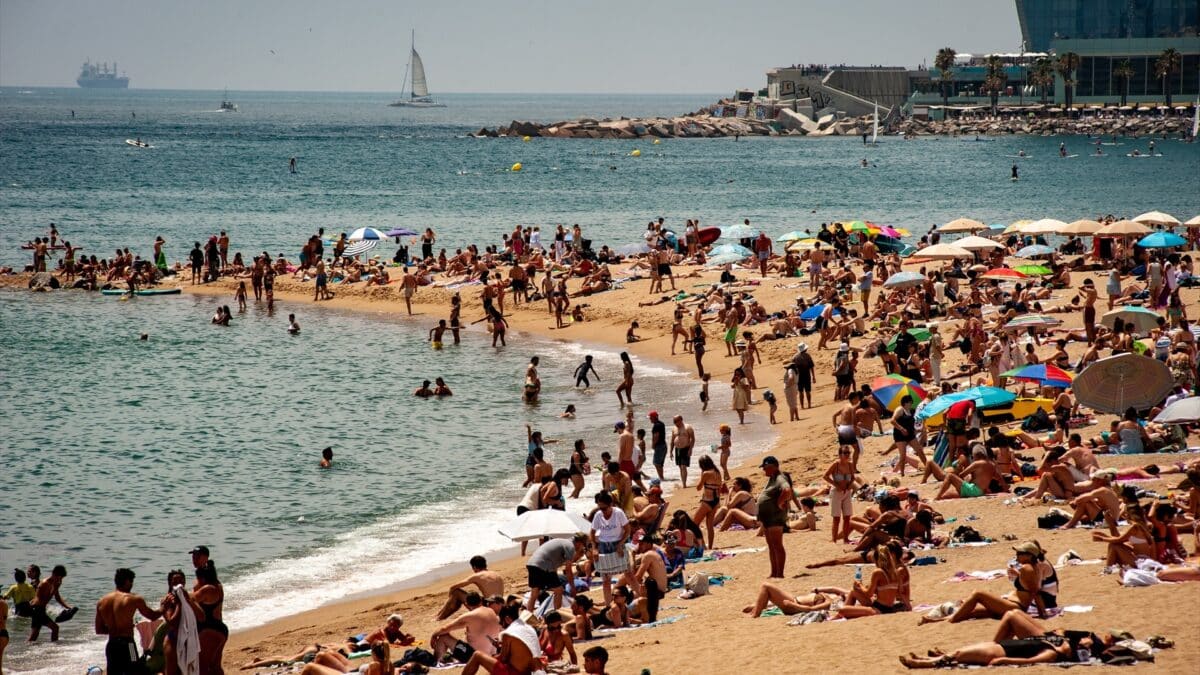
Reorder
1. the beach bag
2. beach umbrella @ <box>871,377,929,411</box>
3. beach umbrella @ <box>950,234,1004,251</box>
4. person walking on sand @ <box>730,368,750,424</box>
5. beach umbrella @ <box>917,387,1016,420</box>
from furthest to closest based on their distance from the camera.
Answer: beach umbrella @ <box>950,234,1004,251</box>, person walking on sand @ <box>730,368,750,424</box>, beach umbrella @ <box>871,377,929,411</box>, beach umbrella @ <box>917,387,1016,420</box>, the beach bag

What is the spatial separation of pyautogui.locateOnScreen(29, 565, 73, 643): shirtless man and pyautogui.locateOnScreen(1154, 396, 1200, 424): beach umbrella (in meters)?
14.0

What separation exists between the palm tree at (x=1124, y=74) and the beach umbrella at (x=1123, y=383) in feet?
471

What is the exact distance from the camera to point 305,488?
21.7 meters

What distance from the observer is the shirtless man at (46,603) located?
50.1 ft

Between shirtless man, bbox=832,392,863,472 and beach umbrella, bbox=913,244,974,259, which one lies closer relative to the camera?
shirtless man, bbox=832,392,863,472

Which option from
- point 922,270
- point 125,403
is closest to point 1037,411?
point 922,270

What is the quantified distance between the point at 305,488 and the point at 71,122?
193m

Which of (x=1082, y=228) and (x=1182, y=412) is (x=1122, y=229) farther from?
(x=1182, y=412)

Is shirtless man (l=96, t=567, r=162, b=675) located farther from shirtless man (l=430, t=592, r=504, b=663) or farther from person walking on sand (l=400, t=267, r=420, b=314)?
person walking on sand (l=400, t=267, r=420, b=314)

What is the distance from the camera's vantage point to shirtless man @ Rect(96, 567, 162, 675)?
12398 mm

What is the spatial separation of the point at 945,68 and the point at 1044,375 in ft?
502

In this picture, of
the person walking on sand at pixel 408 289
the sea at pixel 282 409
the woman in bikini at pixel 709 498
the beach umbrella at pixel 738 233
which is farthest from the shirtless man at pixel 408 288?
the woman in bikini at pixel 709 498

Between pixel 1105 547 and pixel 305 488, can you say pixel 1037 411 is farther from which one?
pixel 305 488

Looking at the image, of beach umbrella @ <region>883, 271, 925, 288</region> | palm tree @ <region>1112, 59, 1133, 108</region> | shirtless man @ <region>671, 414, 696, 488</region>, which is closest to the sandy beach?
shirtless man @ <region>671, 414, 696, 488</region>
